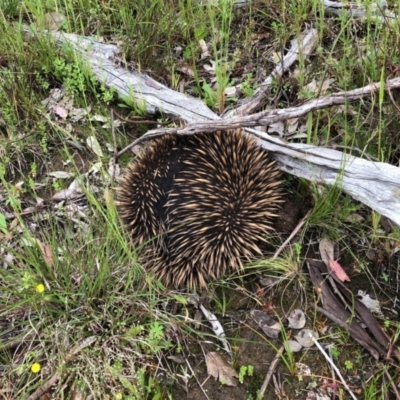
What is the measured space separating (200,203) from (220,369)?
732 millimetres

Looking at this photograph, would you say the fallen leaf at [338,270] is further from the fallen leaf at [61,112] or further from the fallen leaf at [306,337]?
the fallen leaf at [61,112]

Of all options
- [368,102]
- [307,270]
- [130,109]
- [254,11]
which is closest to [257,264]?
[307,270]

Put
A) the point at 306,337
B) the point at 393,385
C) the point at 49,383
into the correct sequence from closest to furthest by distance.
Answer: the point at 393,385
the point at 49,383
the point at 306,337

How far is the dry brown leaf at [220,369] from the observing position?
6.99 ft

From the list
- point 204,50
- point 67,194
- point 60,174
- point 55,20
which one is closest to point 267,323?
point 67,194

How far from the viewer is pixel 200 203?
2.27m

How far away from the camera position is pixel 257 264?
2316 mm

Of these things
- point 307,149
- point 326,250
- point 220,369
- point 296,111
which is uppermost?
point 296,111

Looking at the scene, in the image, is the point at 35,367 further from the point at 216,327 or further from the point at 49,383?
the point at 216,327

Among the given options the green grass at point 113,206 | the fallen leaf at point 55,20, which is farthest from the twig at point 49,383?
the fallen leaf at point 55,20

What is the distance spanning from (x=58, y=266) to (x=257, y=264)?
896mm

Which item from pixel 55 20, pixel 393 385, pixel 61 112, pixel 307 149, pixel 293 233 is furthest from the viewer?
pixel 55 20

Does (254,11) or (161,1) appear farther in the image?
(254,11)

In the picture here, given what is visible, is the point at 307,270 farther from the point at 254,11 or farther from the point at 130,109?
the point at 254,11
